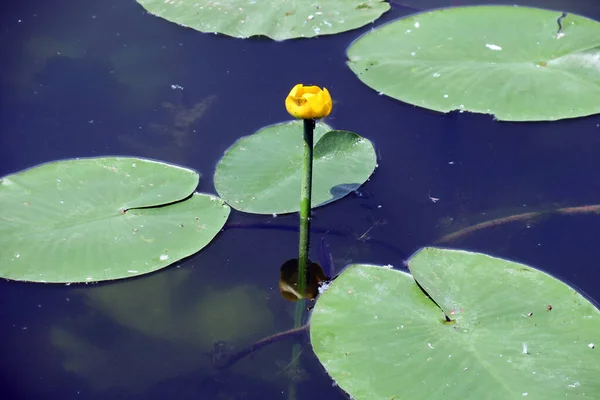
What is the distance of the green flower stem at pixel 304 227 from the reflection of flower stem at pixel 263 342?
0.09 feet

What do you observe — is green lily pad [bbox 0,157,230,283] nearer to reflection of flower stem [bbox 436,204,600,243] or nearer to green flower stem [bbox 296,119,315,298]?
green flower stem [bbox 296,119,315,298]

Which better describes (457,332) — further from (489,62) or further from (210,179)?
(489,62)

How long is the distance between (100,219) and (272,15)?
1.59 m

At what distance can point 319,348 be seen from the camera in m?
2.39

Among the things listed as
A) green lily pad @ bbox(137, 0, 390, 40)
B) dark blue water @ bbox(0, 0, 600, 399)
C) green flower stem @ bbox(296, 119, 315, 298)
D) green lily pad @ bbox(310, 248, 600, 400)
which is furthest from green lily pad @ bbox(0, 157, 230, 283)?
green lily pad @ bbox(137, 0, 390, 40)

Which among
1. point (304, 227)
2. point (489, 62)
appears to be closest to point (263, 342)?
point (304, 227)

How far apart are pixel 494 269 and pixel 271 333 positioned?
786mm

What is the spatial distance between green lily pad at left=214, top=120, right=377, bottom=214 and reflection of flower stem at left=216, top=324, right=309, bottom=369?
517 mm

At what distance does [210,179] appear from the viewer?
3.06 m

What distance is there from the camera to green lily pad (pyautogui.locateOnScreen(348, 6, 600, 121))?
131 inches

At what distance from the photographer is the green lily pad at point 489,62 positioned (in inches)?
131

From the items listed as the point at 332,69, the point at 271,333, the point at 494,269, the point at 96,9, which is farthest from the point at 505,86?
the point at 96,9

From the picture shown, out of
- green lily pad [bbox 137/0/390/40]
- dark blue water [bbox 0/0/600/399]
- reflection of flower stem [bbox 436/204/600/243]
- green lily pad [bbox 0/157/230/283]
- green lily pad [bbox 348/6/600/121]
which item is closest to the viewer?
dark blue water [bbox 0/0/600/399]

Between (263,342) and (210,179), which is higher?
(210,179)
